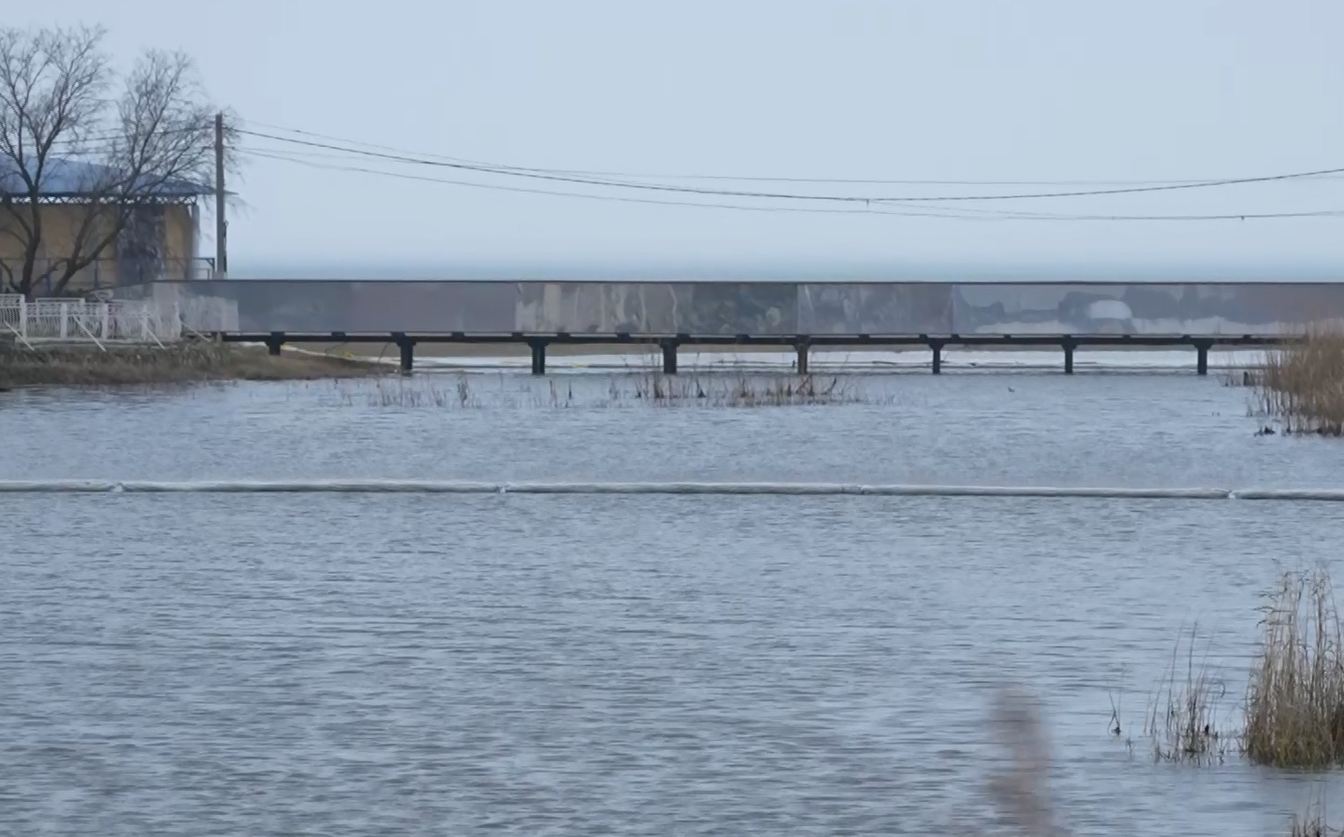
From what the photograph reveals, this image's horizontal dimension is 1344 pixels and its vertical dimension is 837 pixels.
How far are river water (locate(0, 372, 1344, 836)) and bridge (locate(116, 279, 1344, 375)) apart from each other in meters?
27.5

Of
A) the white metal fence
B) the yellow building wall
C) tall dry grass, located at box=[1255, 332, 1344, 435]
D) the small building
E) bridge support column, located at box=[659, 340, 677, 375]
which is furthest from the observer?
the yellow building wall

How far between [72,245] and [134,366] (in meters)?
20.1

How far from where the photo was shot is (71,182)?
73.4 meters

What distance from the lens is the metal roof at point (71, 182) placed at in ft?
223

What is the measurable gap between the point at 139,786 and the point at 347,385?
42.8 meters

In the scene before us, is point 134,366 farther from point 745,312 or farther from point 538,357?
point 745,312

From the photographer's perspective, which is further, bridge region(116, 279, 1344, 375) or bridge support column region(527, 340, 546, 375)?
bridge region(116, 279, 1344, 375)

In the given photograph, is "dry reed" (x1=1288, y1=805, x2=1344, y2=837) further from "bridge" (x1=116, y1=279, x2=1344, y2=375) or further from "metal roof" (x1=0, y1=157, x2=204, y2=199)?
"metal roof" (x1=0, y1=157, x2=204, y2=199)

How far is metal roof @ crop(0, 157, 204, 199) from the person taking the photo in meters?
67.9

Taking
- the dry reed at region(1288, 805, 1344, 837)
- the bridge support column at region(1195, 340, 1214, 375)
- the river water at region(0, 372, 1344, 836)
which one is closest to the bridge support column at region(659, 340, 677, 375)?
the bridge support column at region(1195, 340, 1214, 375)

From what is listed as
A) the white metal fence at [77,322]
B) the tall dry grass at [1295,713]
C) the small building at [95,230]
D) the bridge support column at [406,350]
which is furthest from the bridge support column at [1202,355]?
the tall dry grass at [1295,713]

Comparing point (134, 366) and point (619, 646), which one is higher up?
point (134, 366)

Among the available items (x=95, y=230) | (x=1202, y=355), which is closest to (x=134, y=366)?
(x=95, y=230)

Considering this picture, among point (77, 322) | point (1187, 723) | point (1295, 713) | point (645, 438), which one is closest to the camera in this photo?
point (1295, 713)
